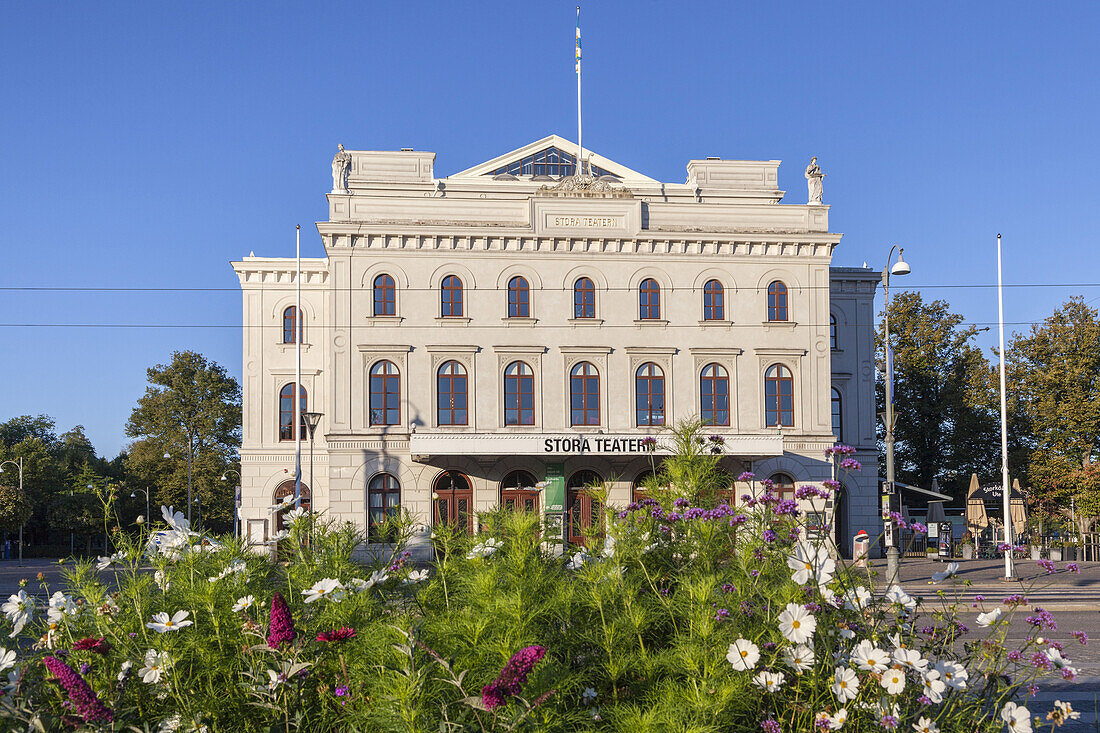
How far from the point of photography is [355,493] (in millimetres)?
32594

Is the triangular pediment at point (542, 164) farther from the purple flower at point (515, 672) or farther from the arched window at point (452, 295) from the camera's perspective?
the purple flower at point (515, 672)

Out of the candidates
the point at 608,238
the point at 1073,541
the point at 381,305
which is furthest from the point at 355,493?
the point at 1073,541

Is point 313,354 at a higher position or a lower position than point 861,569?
higher

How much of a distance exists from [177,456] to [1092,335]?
57.2 m

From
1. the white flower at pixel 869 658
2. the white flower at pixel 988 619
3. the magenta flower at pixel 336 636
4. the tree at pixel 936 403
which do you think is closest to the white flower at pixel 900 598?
the white flower at pixel 988 619

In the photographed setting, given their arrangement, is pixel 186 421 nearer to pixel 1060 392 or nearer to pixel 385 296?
pixel 385 296

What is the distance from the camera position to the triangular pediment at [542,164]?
41.2m

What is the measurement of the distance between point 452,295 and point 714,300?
9.88 meters

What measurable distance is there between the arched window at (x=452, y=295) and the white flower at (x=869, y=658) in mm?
29956

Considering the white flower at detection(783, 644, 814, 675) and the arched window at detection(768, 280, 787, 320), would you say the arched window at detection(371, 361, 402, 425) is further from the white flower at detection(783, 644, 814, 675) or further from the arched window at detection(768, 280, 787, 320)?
the white flower at detection(783, 644, 814, 675)

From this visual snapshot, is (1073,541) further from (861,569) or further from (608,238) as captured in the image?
(861,569)

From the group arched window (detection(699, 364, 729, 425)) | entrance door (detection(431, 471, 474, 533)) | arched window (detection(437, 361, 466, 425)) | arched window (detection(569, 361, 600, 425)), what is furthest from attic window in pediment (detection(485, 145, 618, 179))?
entrance door (detection(431, 471, 474, 533))

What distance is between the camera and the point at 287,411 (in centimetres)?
3778

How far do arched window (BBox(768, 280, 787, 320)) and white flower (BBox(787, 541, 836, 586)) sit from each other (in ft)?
102
